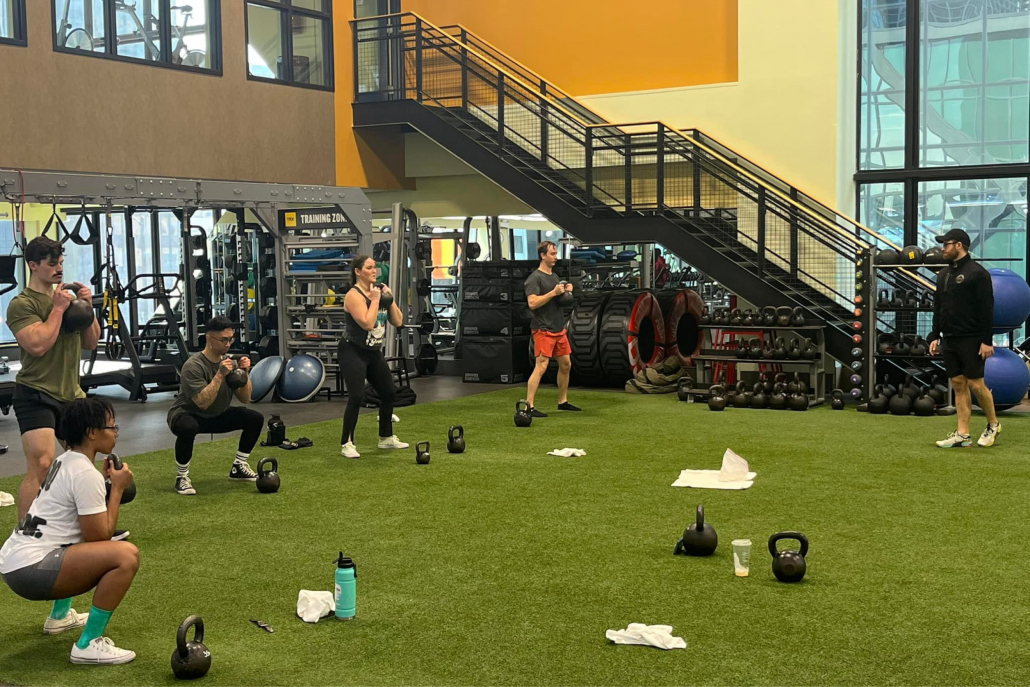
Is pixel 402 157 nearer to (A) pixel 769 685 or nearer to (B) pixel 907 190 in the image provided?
(B) pixel 907 190

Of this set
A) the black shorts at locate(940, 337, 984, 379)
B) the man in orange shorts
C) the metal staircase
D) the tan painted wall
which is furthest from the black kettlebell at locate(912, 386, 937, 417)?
the tan painted wall

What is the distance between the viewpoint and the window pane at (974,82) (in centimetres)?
1259

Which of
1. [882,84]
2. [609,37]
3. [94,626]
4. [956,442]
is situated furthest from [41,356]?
[882,84]

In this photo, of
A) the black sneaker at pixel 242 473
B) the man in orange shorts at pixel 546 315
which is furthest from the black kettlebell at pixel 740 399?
the black sneaker at pixel 242 473

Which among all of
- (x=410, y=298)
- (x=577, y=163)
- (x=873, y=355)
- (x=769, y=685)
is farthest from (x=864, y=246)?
(x=769, y=685)

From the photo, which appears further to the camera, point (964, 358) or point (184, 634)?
point (964, 358)

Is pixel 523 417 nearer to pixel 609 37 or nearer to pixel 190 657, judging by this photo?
pixel 190 657

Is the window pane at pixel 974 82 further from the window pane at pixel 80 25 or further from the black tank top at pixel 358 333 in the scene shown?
the window pane at pixel 80 25

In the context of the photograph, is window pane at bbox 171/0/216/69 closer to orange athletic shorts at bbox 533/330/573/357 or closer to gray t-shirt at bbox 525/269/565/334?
gray t-shirt at bbox 525/269/565/334

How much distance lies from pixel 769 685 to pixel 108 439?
2473 millimetres

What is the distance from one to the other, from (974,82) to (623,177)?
4.42 metres

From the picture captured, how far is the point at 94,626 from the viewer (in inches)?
152

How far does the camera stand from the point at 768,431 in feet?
30.8

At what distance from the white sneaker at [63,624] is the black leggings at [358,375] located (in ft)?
12.0
